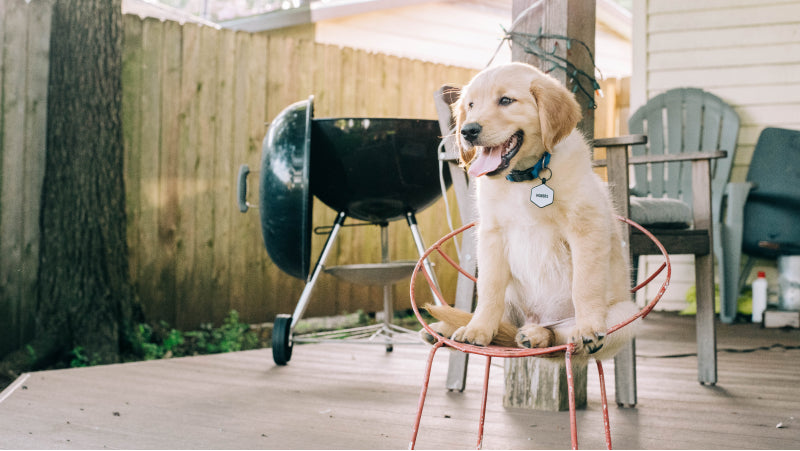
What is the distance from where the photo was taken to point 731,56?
5.75m

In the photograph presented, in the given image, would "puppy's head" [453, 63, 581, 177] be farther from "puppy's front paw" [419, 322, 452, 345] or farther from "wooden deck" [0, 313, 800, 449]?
"wooden deck" [0, 313, 800, 449]

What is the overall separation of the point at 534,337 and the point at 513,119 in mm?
486

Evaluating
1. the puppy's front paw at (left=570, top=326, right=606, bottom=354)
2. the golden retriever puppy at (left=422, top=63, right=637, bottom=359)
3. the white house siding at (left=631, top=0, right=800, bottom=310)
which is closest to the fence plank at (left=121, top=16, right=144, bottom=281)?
the golden retriever puppy at (left=422, top=63, right=637, bottom=359)

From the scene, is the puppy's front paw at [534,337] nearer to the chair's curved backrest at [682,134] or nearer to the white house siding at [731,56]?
the chair's curved backrest at [682,134]

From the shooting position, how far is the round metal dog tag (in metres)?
1.65

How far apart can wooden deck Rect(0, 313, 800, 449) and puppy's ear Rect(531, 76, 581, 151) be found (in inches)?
38.9

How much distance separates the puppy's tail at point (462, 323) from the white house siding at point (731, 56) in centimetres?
448

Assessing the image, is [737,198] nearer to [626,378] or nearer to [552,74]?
[626,378]

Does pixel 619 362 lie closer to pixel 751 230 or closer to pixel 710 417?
pixel 710 417

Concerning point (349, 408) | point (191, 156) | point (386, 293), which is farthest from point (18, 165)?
point (349, 408)

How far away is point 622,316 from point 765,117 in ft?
15.4

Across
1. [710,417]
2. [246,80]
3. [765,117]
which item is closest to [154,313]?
[246,80]

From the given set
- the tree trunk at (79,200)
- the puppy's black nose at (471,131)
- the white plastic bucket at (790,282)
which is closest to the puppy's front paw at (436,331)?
the puppy's black nose at (471,131)

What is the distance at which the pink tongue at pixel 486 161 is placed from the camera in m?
1.60
